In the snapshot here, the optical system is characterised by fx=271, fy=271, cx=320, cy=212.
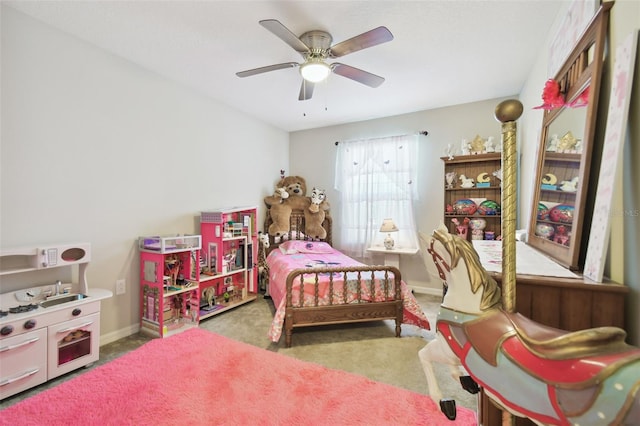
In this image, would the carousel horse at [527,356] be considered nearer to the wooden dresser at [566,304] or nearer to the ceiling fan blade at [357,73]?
the wooden dresser at [566,304]

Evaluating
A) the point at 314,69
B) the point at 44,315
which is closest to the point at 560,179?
the point at 314,69

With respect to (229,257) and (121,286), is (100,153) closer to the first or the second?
(121,286)

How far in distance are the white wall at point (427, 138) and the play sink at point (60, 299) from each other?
330 centimetres

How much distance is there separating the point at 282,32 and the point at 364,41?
21.1 inches

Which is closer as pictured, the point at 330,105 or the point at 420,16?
the point at 420,16

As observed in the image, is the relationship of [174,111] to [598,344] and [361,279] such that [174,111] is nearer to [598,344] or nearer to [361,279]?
[361,279]

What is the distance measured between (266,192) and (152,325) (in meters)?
2.47

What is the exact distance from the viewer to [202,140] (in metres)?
3.36

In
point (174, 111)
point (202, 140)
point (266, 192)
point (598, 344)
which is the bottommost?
point (598, 344)

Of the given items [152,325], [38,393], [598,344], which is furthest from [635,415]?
[152,325]

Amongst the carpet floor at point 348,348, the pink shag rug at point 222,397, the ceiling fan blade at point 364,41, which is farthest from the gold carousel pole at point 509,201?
the carpet floor at point 348,348

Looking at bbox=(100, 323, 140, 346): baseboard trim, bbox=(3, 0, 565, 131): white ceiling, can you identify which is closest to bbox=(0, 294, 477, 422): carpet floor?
bbox=(100, 323, 140, 346): baseboard trim

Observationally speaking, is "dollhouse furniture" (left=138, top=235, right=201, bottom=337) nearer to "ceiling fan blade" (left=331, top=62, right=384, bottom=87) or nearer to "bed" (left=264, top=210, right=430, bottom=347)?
"bed" (left=264, top=210, right=430, bottom=347)

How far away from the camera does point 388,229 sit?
3807 mm
